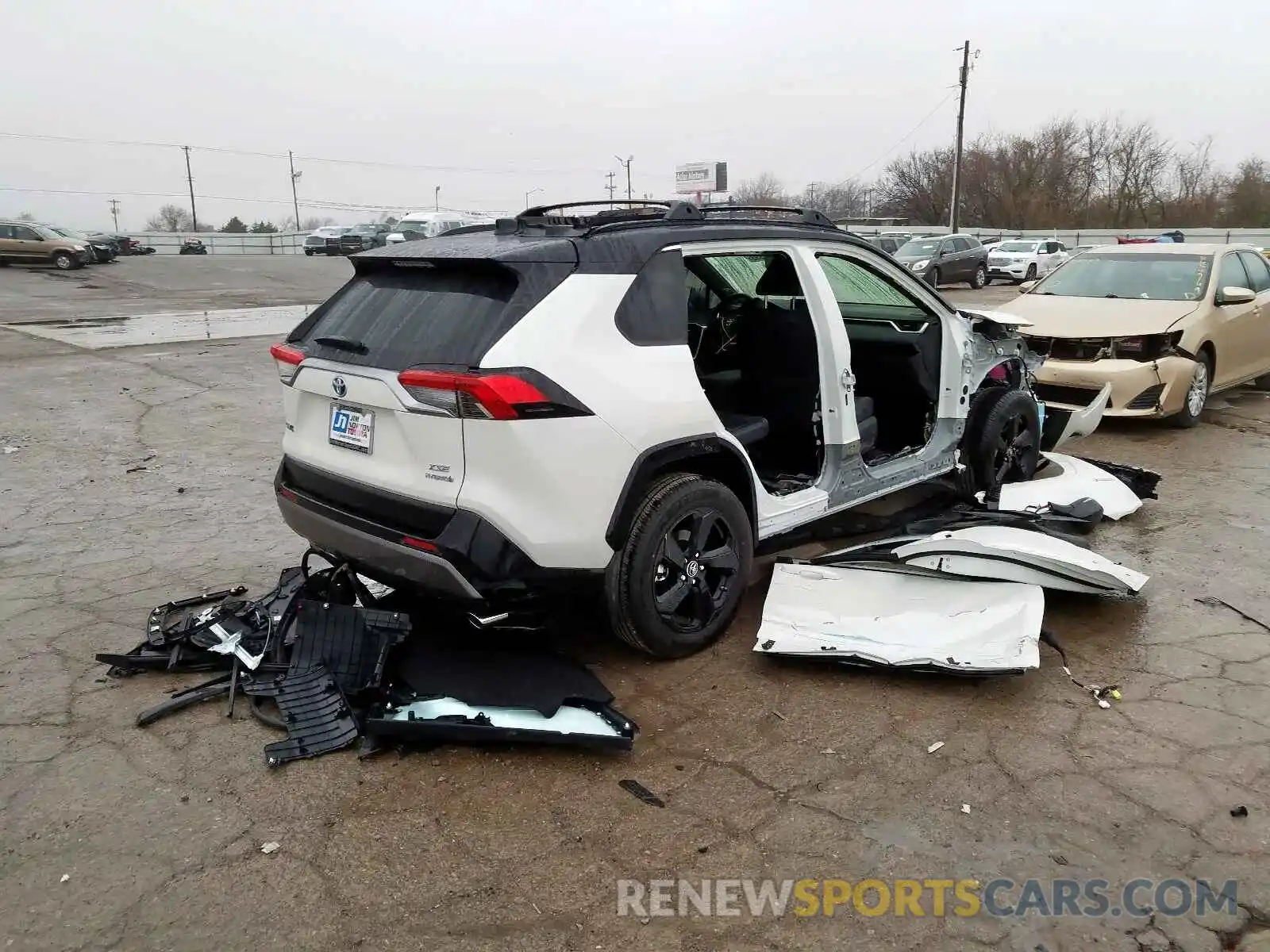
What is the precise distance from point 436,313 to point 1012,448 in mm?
3852

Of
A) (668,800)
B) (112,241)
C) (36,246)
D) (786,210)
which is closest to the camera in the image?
(668,800)

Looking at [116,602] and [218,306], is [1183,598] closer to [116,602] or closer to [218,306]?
[116,602]

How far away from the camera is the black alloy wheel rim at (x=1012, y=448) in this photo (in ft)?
17.9

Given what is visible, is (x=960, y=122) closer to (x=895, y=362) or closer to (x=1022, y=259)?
(x=1022, y=259)

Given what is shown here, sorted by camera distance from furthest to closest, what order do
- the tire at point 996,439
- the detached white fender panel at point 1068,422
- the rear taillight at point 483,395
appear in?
the detached white fender panel at point 1068,422 → the tire at point 996,439 → the rear taillight at point 483,395

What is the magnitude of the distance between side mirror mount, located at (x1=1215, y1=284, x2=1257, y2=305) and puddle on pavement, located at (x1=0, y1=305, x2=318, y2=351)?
1327cm

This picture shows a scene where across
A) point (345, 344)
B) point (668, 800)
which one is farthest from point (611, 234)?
point (668, 800)

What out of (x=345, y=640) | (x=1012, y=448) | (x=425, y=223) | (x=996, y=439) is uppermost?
(x=425, y=223)

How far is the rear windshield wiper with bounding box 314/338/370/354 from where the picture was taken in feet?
11.0

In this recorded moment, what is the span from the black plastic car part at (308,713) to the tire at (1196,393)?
749cm

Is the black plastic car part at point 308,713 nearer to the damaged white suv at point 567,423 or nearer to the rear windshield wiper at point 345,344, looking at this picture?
the damaged white suv at point 567,423

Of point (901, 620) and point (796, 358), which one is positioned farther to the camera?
point (796, 358)

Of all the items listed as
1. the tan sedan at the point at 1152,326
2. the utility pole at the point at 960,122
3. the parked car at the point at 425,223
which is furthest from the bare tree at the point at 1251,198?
the tan sedan at the point at 1152,326

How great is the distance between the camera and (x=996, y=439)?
5.36 metres
